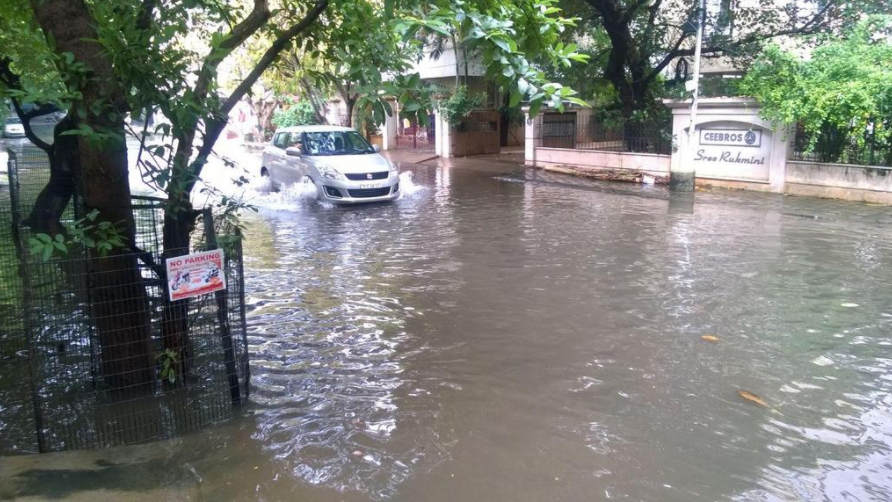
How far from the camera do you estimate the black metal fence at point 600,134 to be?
59.5 ft

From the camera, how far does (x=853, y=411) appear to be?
4.86m

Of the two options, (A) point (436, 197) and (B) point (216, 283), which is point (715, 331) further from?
(A) point (436, 197)

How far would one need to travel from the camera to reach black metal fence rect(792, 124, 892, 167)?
13727 mm

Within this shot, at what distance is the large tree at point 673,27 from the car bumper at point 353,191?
838 centimetres

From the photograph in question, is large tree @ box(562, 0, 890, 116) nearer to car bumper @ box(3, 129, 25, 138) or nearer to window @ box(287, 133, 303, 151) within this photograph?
window @ box(287, 133, 303, 151)

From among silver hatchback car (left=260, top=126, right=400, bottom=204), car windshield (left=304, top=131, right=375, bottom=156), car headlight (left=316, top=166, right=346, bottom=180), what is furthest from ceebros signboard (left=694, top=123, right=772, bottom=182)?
car headlight (left=316, top=166, right=346, bottom=180)

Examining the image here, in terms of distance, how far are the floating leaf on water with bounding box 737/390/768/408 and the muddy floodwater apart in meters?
0.04

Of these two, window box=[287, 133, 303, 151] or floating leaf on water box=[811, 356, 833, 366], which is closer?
floating leaf on water box=[811, 356, 833, 366]

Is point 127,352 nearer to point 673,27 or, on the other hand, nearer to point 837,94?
point 837,94

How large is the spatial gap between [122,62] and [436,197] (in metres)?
11.9

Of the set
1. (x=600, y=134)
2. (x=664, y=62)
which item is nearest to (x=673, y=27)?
(x=664, y=62)

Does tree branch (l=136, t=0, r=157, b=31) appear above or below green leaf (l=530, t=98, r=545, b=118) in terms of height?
above

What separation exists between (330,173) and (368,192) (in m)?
0.86

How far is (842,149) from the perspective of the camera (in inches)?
566
